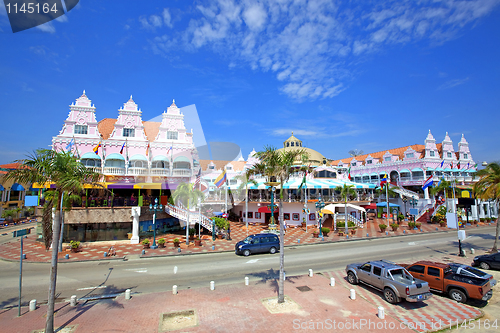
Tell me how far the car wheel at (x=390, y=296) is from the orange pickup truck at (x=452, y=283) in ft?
10.1

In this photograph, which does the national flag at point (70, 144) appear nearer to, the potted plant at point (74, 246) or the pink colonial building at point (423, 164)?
the potted plant at point (74, 246)

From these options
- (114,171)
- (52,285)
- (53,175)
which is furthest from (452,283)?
(114,171)

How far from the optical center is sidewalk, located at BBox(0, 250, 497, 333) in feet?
32.4

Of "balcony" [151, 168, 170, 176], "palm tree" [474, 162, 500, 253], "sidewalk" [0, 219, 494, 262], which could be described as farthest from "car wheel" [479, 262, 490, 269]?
"balcony" [151, 168, 170, 176]

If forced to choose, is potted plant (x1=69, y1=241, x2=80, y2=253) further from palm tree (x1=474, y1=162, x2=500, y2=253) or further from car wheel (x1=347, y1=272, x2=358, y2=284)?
palm tree (x1=474, y1=162, x2=500, y2=253)

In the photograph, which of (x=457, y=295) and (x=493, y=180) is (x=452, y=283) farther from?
(x=493, y=180)

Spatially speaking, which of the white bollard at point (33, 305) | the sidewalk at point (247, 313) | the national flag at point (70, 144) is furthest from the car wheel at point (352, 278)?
the national flag at point (70, 144)

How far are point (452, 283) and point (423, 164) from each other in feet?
164

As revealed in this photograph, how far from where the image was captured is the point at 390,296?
12.3 m

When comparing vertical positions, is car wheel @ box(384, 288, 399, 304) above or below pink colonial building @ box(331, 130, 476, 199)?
below

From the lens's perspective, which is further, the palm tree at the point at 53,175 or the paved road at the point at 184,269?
the paved road at the point at 184,269

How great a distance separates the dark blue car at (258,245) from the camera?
73.0 ft

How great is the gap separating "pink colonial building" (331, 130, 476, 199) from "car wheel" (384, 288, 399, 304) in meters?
44.7

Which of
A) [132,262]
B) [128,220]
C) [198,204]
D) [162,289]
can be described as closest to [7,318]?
[162,289]
